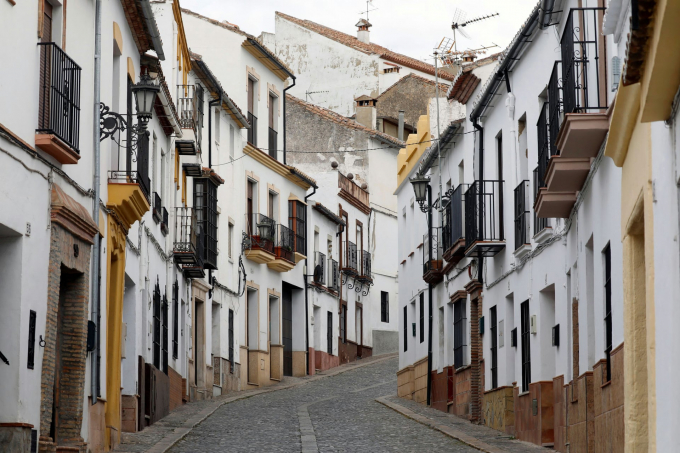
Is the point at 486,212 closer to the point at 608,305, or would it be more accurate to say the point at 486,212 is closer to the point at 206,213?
the point at 608,305

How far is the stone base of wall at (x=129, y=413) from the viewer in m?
17.0

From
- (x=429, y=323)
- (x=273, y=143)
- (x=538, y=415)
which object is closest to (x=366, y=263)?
(x=273, y=143)

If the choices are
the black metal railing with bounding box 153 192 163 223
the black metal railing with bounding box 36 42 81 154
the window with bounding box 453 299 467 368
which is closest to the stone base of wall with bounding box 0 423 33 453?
the black metal railing with bounding box 36 42 81 154

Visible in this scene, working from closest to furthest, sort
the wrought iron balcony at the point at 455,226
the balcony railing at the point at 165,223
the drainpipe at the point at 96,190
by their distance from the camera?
the drainpipe at the point at 96,190 < the wrought iron balcony at the point at 455,226 < the balcony railing at the point at 165,223

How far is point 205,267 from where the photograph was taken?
25625 mm

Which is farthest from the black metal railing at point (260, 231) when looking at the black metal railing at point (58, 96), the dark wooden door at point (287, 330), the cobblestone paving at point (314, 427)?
the black metal railing at point (58, 96)

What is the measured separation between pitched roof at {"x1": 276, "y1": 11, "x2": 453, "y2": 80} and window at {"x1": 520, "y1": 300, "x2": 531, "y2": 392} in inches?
1278

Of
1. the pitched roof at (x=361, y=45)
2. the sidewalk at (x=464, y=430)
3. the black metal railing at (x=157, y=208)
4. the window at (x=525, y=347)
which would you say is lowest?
the sidewalk at (x=464, y=430)

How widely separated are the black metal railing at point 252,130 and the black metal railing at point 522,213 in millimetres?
16588

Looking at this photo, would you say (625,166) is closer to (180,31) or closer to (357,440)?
(357,440)

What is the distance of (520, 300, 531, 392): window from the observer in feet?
56.3

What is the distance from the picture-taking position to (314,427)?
61.4 ft

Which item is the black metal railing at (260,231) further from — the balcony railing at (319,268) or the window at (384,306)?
the window at (384,306)

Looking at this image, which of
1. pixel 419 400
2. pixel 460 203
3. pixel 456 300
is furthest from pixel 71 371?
pixel 419 400
